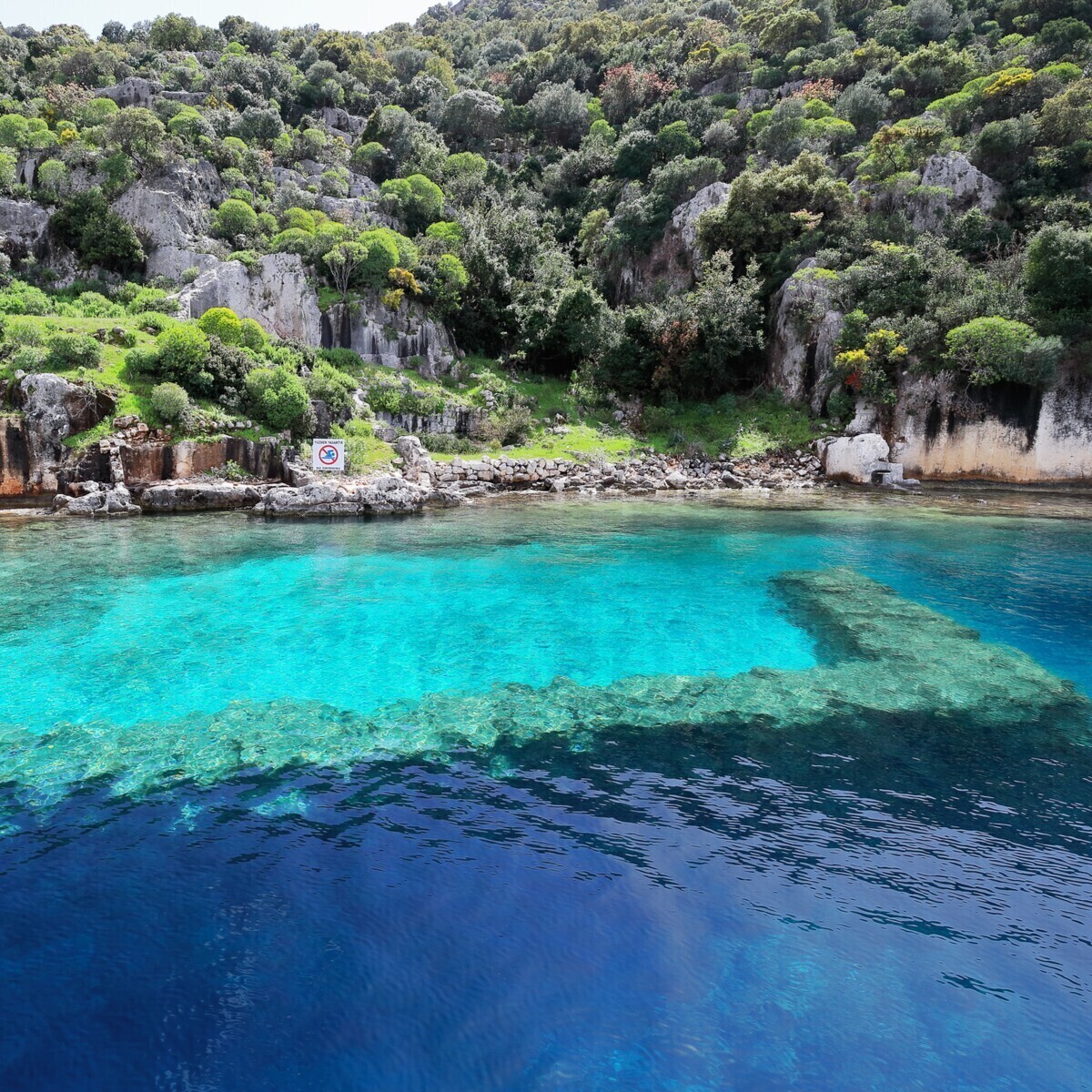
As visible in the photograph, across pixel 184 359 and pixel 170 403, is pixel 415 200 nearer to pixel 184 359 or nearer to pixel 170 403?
pixel 184 359

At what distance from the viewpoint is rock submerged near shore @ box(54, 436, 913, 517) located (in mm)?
20625

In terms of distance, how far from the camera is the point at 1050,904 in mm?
4609

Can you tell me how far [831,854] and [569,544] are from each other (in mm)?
12259

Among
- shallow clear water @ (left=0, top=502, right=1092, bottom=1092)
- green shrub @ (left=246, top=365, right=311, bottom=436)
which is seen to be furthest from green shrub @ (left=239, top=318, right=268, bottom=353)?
shallow clear water @ (left=0, top=502, right=1092, bottom=1092)

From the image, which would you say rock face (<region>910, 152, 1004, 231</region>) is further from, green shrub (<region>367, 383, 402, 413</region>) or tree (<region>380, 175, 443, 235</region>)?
tree (<region>380, 175, 443, 235</region>)

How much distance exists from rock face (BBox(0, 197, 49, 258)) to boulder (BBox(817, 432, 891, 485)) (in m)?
40.5

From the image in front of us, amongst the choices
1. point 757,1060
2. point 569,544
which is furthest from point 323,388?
point 757,1060

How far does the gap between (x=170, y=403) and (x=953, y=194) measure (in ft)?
124

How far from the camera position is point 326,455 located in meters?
23.3

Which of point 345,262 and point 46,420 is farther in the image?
point 345,262

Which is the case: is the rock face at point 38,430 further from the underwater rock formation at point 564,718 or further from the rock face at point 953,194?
the rock face at point 953,194

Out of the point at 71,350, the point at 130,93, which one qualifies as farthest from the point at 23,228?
the point at 130,93

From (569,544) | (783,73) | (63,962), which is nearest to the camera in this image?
(63,962)

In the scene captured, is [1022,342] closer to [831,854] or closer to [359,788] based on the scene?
[831,854]
